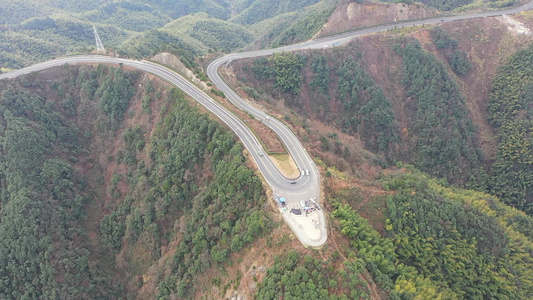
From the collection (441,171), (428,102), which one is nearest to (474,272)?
(441,171)

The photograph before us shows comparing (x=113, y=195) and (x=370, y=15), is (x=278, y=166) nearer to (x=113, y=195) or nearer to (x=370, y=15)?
(x=113, y=195)

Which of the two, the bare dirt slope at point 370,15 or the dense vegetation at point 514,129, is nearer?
the dense vegetation at point 514,129

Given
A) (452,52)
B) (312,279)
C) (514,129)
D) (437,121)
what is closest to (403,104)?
(437,121)

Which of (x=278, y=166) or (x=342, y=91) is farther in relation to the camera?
(x=342, y=91)

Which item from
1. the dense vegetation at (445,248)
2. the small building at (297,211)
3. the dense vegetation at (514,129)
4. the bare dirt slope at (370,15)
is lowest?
the dense vegetation at (514,129)

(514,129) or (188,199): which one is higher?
(188,199)

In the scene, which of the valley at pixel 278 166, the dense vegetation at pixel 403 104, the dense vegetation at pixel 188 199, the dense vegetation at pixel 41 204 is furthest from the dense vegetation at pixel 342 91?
the dense vegetation at pixel 41 204

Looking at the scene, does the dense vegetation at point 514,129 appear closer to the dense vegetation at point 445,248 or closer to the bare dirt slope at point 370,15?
the dense vegetation at point 445,248

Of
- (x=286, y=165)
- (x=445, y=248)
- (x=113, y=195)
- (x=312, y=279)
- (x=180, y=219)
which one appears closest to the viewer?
(x=312, y=279)
